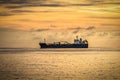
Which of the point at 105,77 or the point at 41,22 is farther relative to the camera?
the point at 105,77

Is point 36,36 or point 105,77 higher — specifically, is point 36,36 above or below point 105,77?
above

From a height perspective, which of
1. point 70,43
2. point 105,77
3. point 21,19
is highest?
point 21,19

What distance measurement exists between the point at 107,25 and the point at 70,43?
0.59m

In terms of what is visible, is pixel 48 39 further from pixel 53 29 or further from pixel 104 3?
pixel 104 3

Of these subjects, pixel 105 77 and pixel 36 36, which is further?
pixel 105 77

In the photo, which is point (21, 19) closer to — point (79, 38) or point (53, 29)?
point (53, 29)

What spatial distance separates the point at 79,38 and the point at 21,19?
84cm

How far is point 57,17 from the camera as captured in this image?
5.54 m

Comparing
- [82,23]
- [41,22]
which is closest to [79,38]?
A: [82,23]

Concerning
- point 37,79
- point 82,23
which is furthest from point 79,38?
point 37,79

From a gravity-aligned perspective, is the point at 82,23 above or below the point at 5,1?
below

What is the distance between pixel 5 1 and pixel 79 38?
44.6 inches

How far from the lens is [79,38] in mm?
5473

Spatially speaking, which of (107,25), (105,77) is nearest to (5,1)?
(107,25)
